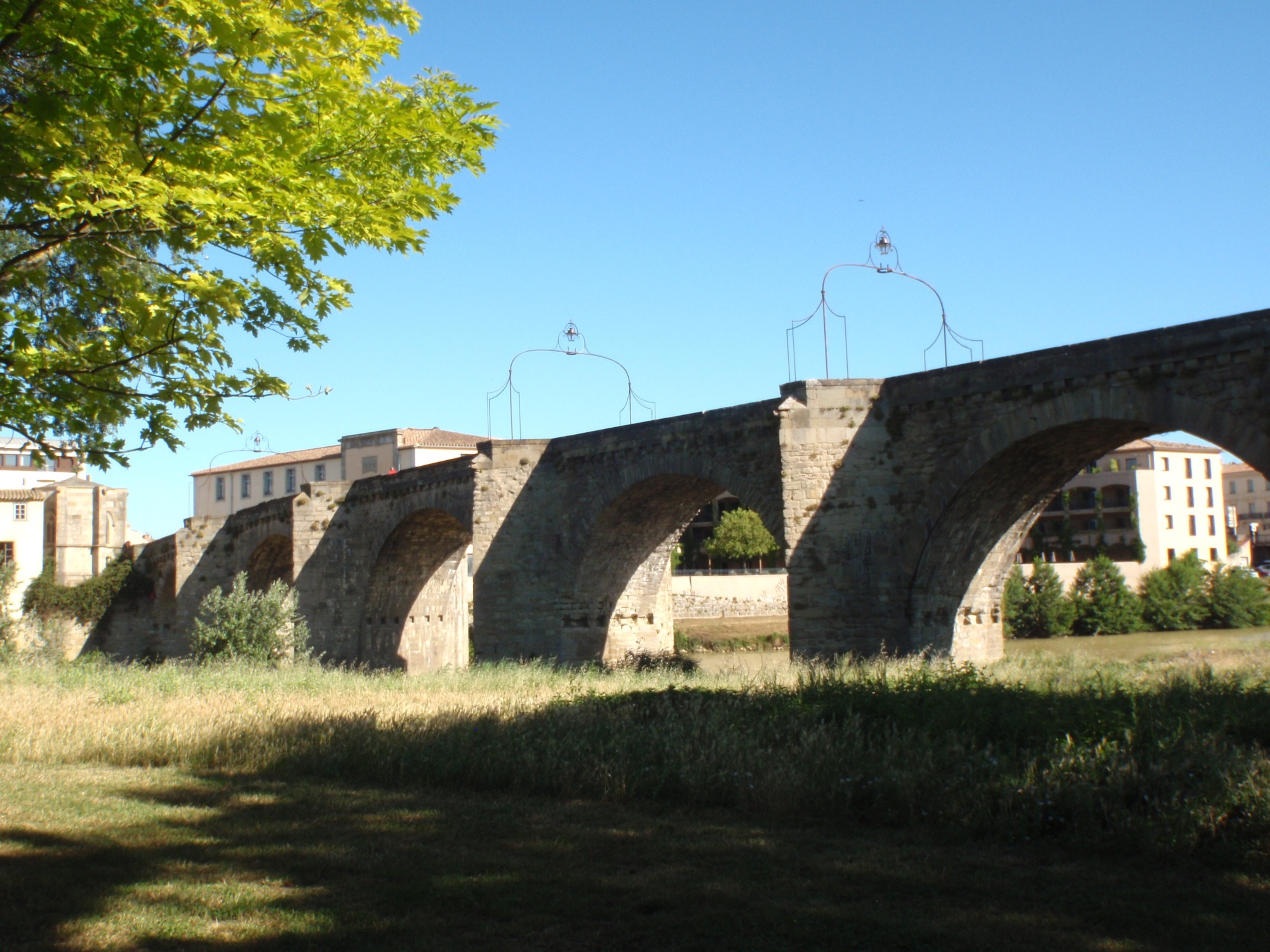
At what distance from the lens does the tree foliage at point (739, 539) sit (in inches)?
2295

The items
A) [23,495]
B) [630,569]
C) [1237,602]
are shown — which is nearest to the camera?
[630,569]

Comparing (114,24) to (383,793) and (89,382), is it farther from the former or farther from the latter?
(383,793)

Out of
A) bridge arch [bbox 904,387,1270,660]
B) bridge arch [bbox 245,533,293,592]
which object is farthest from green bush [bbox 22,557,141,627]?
bridge arch [bbox 904,387,1270,660]

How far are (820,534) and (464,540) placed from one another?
14.0 meters

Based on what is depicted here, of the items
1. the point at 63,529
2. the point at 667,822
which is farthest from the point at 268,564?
the point at 667,822

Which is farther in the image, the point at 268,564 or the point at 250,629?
the point at 268,564

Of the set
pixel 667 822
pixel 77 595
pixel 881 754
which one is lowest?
pixel 667 822

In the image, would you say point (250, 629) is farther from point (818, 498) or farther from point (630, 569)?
point (818, 498)

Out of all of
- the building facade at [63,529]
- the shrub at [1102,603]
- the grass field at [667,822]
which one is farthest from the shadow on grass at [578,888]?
the shrub at [1102,603]

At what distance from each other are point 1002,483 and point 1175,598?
3589 centimetres

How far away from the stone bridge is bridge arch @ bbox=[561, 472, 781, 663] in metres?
0.05

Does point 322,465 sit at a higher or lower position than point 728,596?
higher

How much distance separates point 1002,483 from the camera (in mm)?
16453

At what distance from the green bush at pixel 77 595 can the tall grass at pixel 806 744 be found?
27948 millimetres
